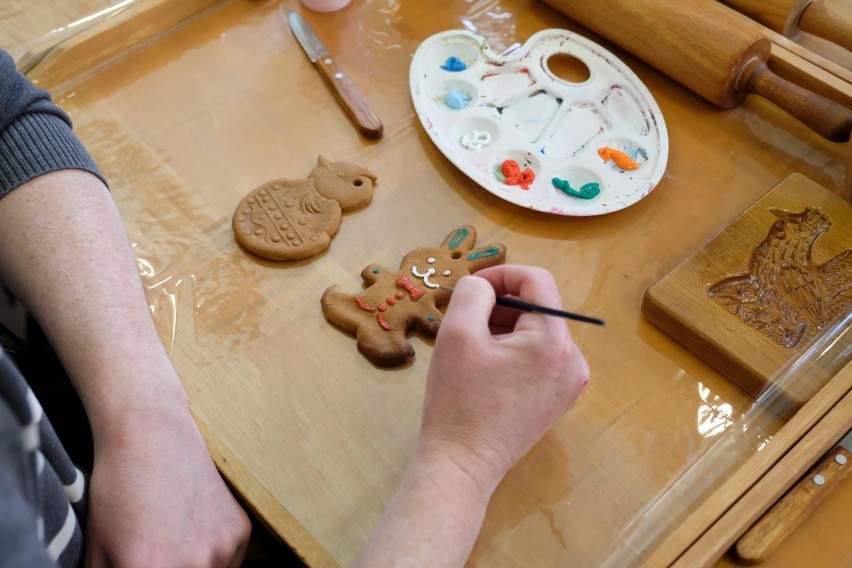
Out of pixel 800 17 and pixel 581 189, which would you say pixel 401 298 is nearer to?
pixel 581 189

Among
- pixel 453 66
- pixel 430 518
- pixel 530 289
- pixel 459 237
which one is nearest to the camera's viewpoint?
pixel 430 518

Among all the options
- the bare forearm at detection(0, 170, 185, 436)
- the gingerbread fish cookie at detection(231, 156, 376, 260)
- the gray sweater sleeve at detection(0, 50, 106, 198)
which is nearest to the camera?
the bare forearm at detection(0, 170, 185, 436)

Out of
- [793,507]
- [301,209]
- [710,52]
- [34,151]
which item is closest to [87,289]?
[34,151]

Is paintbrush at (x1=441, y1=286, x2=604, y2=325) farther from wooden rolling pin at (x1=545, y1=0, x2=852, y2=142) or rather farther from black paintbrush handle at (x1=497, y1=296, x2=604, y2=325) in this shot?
wooden rolling pin at (x1=545, y1=0, x2=852, y2=142)

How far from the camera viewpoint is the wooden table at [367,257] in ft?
2.80

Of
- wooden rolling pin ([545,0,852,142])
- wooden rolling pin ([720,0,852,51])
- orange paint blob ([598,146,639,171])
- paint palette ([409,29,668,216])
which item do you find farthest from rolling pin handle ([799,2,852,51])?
orange paint blob ([598,146,639,171])

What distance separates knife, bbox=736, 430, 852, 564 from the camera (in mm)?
795

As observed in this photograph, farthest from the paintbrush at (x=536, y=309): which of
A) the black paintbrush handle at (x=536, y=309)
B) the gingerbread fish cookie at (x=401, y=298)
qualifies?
the gingerbread fish cookie at (x=401, y=298)

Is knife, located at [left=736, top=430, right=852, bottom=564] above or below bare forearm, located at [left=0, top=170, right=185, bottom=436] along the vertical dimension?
below

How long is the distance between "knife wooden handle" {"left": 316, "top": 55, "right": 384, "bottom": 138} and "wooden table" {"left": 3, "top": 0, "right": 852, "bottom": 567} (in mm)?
22

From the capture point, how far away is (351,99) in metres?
1.21

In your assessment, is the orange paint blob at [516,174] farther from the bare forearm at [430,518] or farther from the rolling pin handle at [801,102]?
the bare forearm at [430,518]

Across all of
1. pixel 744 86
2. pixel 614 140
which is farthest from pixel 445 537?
pixel 744 86

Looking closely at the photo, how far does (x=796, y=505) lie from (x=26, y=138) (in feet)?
3.29
